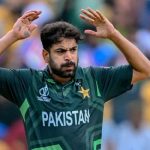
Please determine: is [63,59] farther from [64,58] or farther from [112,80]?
[112,80]

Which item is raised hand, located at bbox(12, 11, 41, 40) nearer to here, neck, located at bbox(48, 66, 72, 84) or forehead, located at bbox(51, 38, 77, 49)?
→ forehead, located at bbox(51, 38, 77, 49)

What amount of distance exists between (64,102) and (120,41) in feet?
2.11

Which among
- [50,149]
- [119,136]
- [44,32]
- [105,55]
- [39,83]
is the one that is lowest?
[119,136]

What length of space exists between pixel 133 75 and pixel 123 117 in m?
3.21

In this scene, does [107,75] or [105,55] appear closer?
[107,75]

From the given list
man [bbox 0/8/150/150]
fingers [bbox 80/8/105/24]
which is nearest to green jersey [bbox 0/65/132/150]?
man [bbox 0/8/150/150]

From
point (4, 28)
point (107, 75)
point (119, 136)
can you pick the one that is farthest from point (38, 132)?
point (4, 28)

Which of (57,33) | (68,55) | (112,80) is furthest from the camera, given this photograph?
(112,80)

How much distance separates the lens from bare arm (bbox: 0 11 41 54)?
5176mm

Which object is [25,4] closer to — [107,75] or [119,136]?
[119,136]

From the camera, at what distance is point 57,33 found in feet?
16.9

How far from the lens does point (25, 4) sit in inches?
371

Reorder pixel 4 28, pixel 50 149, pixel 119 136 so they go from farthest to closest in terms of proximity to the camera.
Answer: pixel 4 28 → pixel 119 136 → pixel 50 149

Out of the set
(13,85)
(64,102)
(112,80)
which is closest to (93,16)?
(112,80)
